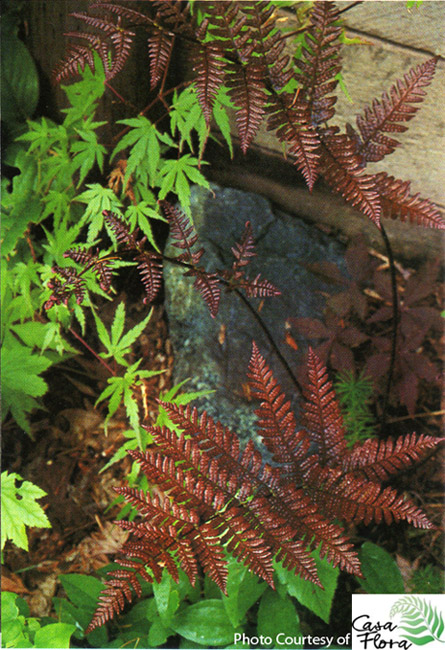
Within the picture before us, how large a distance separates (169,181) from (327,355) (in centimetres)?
84

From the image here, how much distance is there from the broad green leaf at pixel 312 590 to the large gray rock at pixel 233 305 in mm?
550

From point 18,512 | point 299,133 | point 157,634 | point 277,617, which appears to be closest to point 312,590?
point 277,617

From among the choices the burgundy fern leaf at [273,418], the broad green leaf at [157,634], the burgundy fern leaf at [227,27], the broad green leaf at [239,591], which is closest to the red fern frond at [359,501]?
the burgundy fern leaf at [273,418]

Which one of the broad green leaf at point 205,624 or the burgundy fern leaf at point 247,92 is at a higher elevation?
the burgundy fern leaf at point 247,92

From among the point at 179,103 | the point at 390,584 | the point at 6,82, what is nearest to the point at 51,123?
the point at 6,82

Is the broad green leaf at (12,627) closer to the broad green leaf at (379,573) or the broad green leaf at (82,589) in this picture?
the broad green leaf at (82,589)

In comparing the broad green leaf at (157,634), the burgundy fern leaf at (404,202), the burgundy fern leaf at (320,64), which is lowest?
the broad green leaf at (157,634)

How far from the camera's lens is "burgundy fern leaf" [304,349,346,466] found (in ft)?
4.94

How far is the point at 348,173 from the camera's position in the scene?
1.41m

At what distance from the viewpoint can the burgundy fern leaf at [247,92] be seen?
4.48ft

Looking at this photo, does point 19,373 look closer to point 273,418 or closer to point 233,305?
point 233,305

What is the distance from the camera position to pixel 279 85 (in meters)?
1.40

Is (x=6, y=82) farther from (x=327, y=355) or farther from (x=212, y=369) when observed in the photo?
(x=327, y=355)

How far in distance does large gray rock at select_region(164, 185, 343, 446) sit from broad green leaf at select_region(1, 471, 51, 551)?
25.7 inches
